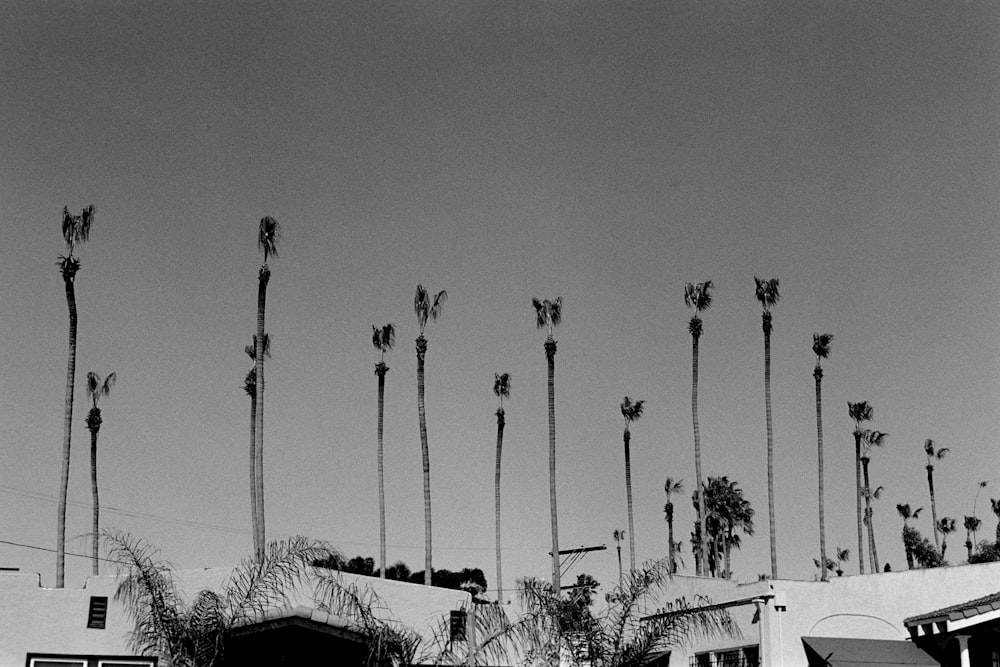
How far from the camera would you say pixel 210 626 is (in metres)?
23.0

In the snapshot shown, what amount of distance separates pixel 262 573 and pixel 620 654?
314 inches

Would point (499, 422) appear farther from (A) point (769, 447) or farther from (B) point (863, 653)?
(B) point (863, 653)

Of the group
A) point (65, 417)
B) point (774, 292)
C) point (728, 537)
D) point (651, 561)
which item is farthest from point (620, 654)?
point (728, 537)

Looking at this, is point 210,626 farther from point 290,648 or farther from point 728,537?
point 728,537

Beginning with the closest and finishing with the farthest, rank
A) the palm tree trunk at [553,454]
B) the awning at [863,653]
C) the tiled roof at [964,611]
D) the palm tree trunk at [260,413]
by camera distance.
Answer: the tiled roof at [964,611] < the awning at [863,653] < the palm tree trunk at [260,413] < the palm tree trunk at [553,454]

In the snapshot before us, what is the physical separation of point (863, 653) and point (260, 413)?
865 inches

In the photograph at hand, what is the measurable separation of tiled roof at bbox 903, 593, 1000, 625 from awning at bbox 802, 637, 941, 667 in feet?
2.27

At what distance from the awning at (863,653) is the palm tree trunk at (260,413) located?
2042 centimetres

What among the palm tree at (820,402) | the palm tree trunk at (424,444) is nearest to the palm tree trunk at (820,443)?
the palm tree at (820,402)

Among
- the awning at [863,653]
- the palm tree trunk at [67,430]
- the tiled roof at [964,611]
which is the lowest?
the awning at [863,653]

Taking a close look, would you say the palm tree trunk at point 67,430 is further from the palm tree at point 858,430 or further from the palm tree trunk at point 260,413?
the palm tree at point 858,430

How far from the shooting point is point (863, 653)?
2509 centimetres

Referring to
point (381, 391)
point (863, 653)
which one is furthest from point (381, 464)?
point (863, 653)

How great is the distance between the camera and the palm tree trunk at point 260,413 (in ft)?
128
